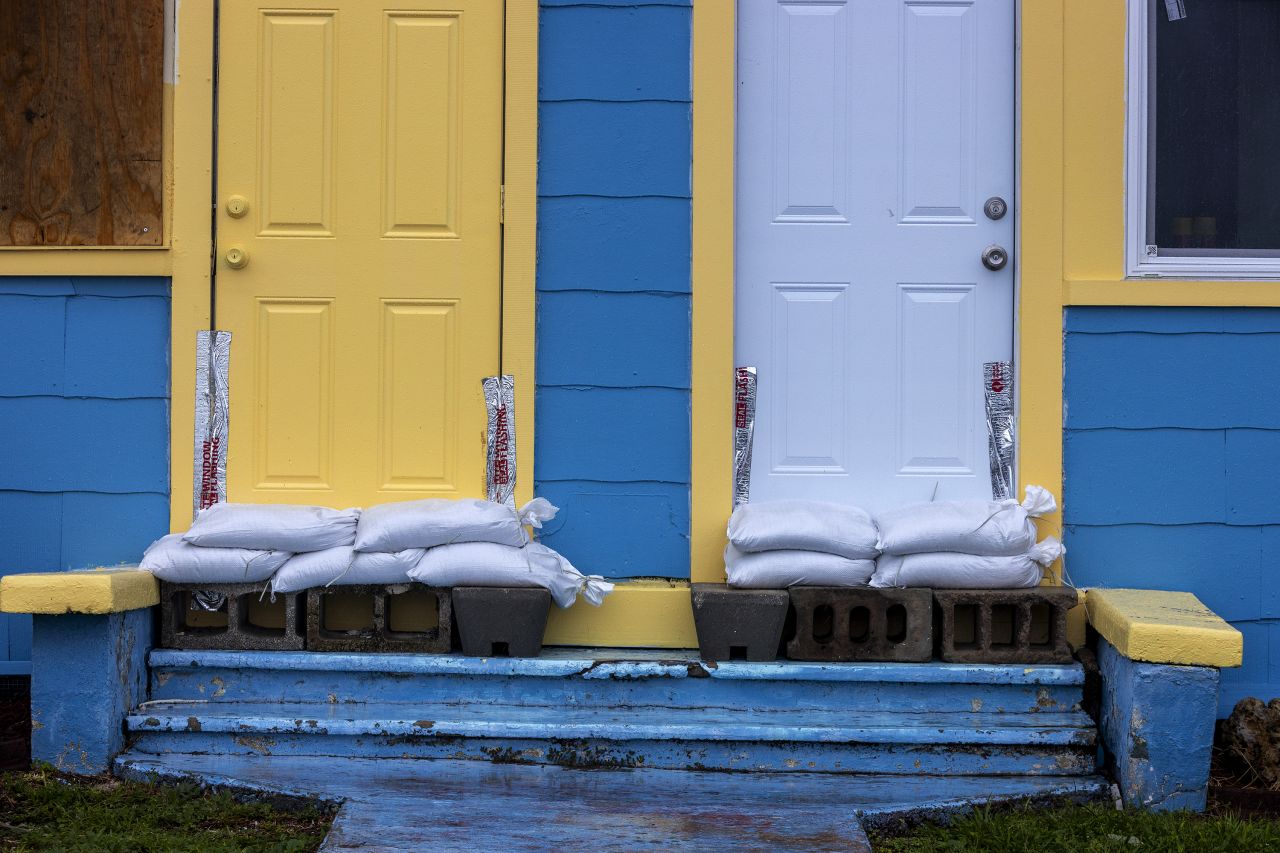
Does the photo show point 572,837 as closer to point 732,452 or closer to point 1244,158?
point 732,452

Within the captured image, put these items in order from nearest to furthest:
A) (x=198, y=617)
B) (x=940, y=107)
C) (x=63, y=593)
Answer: (x=63, y=593) → (x=198, y=617) → (x=940, y=107)

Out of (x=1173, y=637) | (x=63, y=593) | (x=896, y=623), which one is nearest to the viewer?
(x=1173, y=637)

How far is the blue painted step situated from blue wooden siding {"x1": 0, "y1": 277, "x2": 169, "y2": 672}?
0.60 meters

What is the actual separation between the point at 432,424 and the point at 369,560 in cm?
54

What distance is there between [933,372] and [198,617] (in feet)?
8.39

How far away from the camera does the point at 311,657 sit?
3.50 meters

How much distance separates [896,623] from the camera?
3.66m

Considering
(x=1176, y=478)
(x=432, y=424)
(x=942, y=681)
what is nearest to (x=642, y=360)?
(x=432, y=424)

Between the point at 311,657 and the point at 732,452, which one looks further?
the point at 732,452

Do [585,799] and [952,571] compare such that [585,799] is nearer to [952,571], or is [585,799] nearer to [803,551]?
[803,551]

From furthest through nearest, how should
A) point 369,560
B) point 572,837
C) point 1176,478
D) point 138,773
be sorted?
point 1176,478 → point 369,560 → point 138,773 → point 572,837

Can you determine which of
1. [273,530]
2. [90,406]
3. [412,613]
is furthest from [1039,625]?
[90,406]

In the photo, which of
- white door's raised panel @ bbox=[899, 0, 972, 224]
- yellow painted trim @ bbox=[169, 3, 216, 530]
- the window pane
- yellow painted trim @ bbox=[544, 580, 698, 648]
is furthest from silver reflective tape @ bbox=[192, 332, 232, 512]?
the window pane

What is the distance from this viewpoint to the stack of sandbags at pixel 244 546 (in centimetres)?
353
